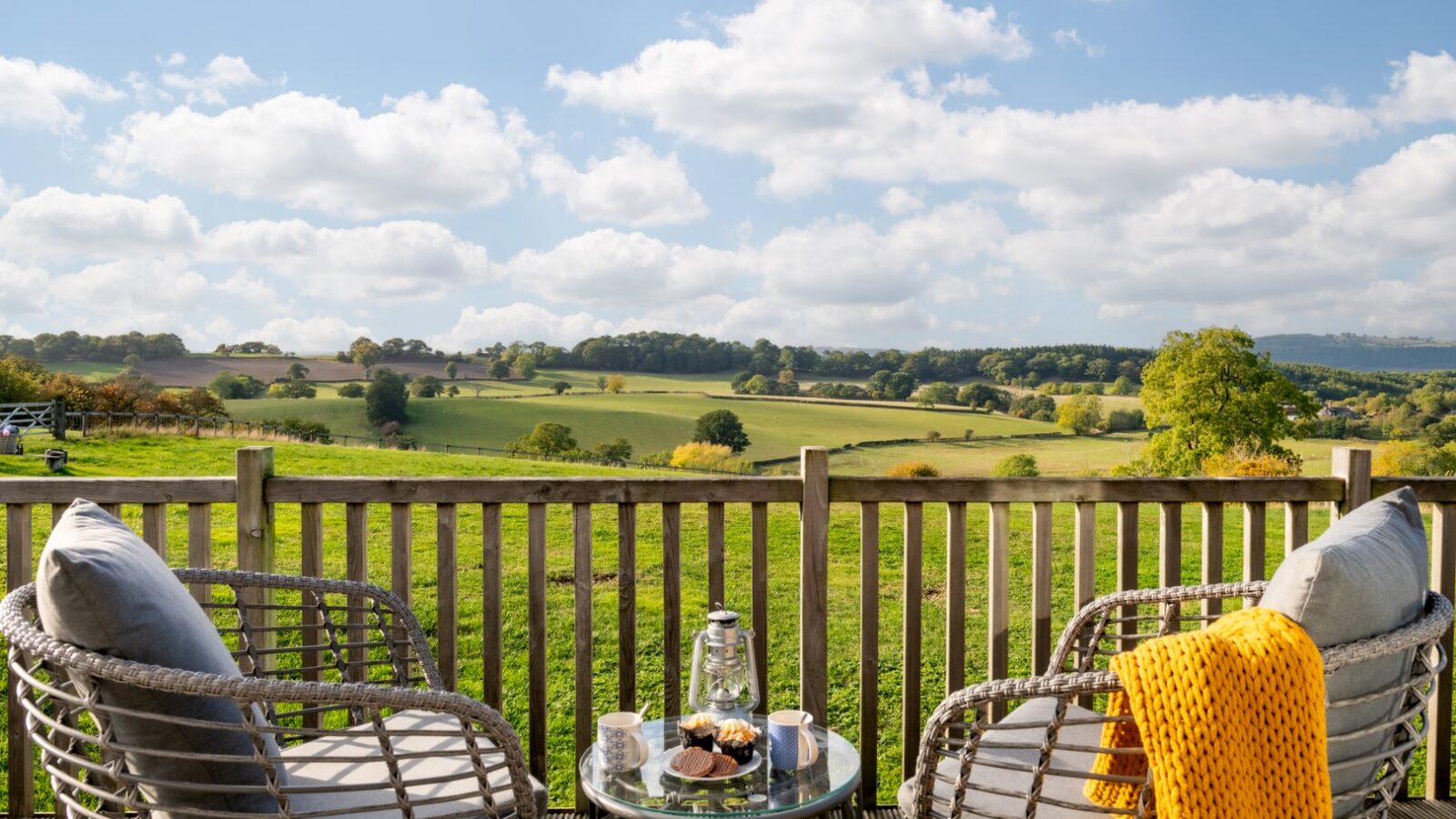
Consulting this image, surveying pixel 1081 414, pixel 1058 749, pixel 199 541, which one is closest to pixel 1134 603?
pixel 1058 749

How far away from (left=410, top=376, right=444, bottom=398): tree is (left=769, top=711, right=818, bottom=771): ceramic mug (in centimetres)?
2720

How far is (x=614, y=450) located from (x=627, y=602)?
77.4 feet

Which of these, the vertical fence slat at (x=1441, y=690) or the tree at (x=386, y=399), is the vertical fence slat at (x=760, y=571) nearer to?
the vertical fence slat at (x=1441, y=690)

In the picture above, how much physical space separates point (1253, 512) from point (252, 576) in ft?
8.01

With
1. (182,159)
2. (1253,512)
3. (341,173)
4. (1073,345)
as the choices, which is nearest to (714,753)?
(1253,512)

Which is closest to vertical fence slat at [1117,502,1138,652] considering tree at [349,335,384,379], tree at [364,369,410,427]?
tree at [364,369,410,427]

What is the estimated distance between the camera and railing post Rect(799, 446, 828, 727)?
252cm

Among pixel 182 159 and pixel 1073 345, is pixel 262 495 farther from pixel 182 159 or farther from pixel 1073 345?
pixel 182 159

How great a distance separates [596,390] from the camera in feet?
94.5

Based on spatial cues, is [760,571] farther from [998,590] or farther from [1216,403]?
[1216,403]

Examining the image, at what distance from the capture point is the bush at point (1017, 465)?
2267cm

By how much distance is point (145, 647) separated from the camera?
4.73 ft

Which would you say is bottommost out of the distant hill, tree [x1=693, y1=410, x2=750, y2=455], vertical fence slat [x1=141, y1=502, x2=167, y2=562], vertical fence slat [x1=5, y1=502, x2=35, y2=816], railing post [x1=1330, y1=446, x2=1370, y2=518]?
tree [x1=693, y1=410, x2=750, y2=455]

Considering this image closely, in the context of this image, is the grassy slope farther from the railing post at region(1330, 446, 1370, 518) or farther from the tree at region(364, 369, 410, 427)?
the railing post at region(1330, 446, 1370, 518)
